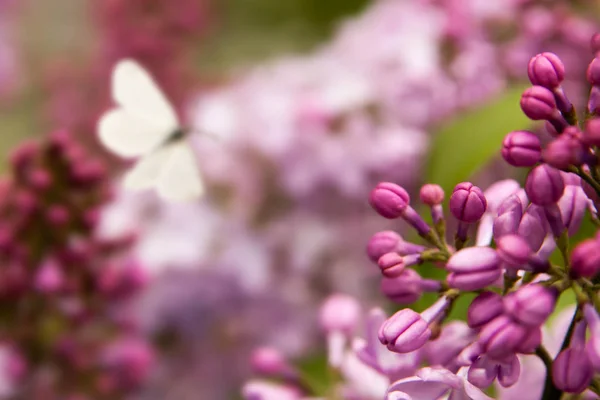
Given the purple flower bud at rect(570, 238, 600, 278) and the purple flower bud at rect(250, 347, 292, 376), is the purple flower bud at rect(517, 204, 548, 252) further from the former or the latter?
the purple flower bud at rect(250, 347, 292, 376)

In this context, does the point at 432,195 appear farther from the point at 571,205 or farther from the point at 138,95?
the point at 138,95

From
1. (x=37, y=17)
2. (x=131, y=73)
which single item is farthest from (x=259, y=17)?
(x=131, y=73)

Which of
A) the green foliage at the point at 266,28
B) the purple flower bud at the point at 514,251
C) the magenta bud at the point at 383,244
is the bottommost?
the purple flower bud at the point at 514,251

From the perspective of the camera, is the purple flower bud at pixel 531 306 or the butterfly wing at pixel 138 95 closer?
the purple flower bud at pixel 531 306

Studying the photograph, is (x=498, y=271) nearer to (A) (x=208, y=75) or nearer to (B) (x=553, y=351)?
(B) (x=553, y=351)

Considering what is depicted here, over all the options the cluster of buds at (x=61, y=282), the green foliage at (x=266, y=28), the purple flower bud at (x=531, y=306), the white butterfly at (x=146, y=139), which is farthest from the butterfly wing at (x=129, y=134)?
the green foliage at (x=266, y=28)

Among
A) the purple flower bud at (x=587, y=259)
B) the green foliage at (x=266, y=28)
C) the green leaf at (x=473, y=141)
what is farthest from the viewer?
the green foliage at (x=266, y=28)

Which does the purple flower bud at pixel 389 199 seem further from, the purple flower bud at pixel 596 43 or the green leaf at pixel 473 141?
the green leaf at pixel 473 141

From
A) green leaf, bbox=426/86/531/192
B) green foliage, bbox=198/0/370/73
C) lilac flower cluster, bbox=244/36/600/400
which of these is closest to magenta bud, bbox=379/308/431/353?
lilac flower cluster, bbox=244/36/600/400
